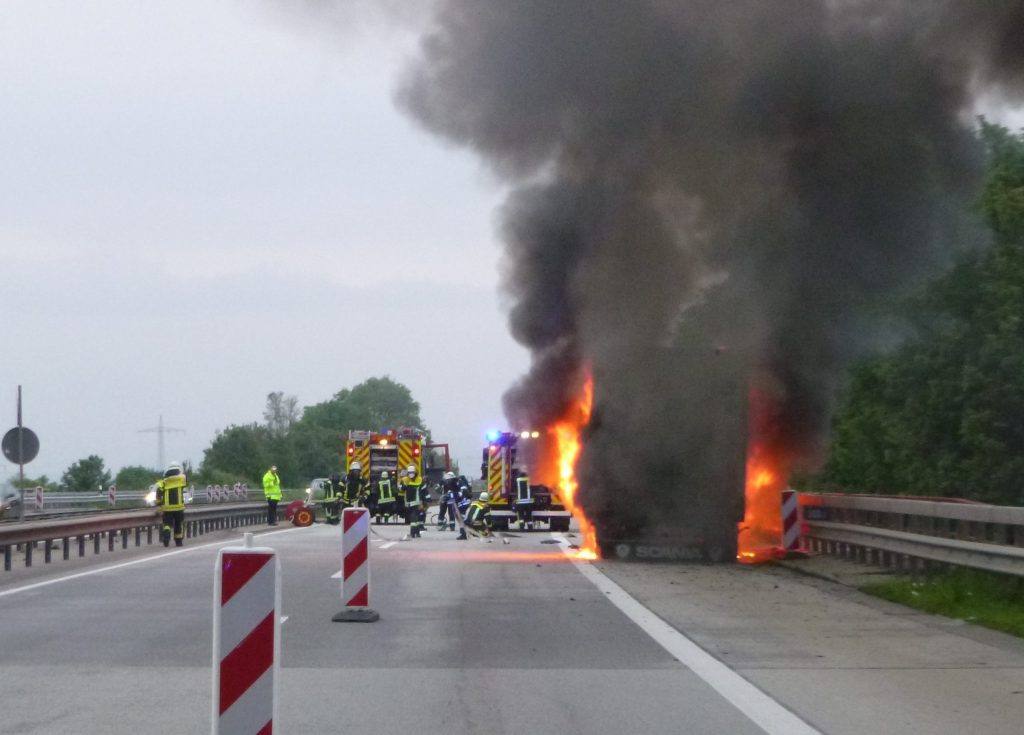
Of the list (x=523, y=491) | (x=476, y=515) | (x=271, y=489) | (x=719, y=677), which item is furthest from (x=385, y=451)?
(x=719, y=677)

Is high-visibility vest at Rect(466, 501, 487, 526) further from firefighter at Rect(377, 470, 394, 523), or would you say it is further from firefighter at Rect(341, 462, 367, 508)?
firefighter at Rect(377, 470, 394, 523)

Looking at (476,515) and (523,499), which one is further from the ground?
(523,499)

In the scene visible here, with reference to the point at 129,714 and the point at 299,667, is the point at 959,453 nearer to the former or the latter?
the point at 299,667

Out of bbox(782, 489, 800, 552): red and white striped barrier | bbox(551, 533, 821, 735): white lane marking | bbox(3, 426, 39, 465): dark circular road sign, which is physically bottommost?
bbox(551, 533, 821, 735): white lane marking

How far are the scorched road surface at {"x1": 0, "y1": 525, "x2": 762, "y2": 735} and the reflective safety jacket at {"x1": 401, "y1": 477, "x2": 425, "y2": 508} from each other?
15757 millimetres

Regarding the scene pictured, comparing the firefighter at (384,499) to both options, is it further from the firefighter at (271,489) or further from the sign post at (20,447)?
the sign post at (20,447)

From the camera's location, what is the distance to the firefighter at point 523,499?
3622 cm

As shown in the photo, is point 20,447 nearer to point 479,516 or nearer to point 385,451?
point 479,516

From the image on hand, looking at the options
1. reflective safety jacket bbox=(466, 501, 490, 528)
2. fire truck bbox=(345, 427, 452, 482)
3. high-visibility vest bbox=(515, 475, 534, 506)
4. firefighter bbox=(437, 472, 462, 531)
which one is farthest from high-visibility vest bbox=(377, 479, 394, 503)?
reflective safety jacket bbox=(466, 501, 490, 528)

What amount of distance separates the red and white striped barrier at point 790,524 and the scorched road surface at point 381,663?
4874mm

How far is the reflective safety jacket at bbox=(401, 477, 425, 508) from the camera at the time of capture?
34125 millimetres

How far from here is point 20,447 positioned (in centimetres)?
2644

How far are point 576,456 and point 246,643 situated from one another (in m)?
17.5

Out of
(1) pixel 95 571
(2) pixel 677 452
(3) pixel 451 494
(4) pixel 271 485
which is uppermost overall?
(2) pixel 677 452
